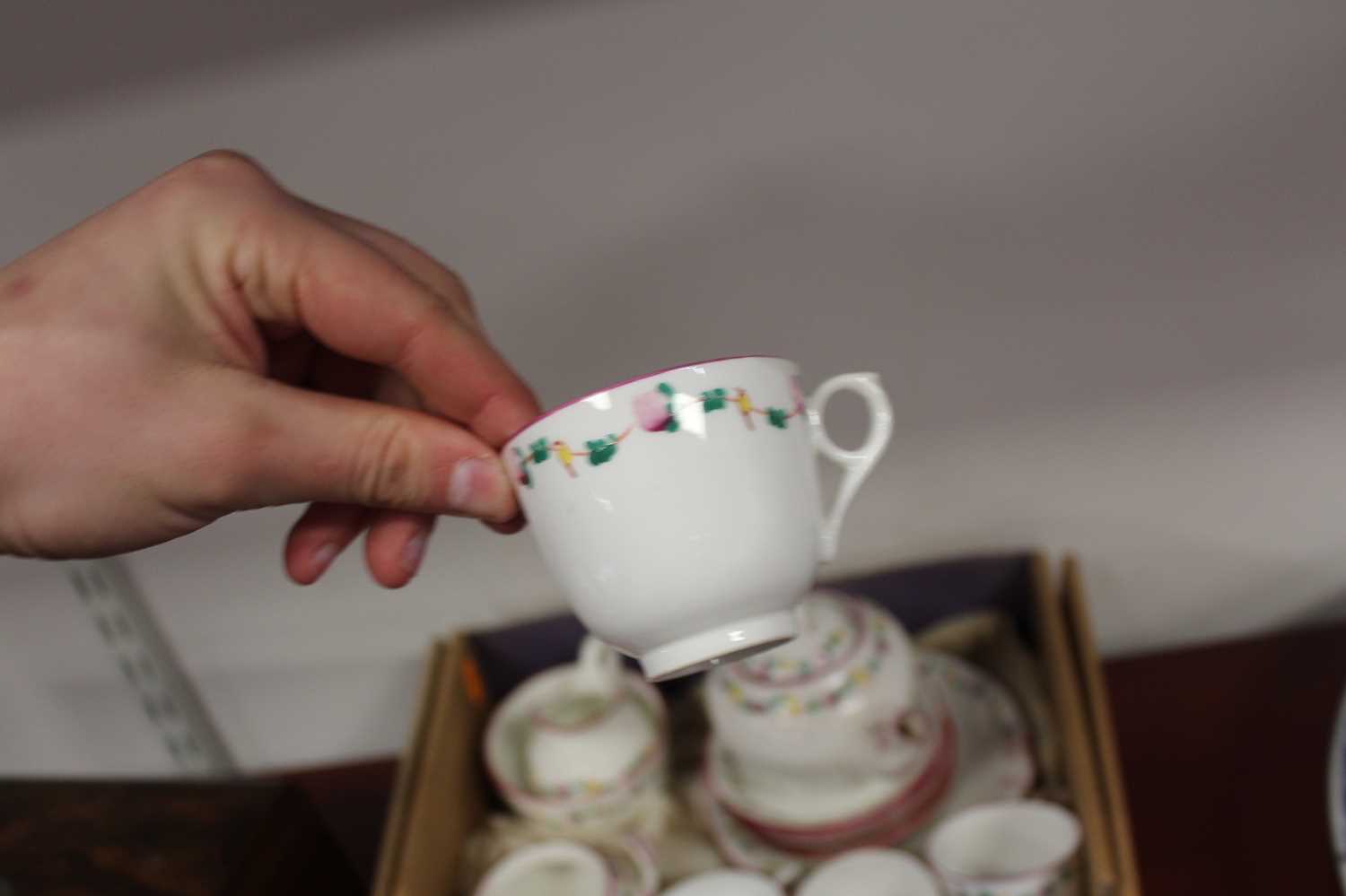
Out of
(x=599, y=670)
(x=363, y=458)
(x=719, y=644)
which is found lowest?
(x=599, y=670)

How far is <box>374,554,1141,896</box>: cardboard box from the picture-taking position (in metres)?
0.64

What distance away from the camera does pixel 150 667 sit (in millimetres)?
1006

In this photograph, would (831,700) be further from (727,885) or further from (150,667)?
(150,667)

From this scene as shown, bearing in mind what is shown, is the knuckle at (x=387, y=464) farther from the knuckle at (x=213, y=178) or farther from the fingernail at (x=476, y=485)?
the knuckle at (x=213, y=178)

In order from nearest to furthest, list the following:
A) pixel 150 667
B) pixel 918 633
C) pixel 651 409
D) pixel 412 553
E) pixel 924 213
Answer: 1. pixel 651 409
2. pixel 412 553
3. pixel 924 213
4. pixel 918 633
5. pixel 150 667

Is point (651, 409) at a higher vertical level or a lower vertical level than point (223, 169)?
lower

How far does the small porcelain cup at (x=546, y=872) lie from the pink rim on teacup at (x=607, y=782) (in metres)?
0.03

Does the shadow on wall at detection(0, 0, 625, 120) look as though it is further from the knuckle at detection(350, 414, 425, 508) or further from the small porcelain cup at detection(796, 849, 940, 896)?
the small porcelain cup at detection(796, 849, 940, 896)

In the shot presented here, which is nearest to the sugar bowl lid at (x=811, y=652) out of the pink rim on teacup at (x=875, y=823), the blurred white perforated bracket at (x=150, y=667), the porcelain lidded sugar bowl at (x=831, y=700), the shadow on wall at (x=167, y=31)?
the porcelain lidded sugar bowl at (x=831, y=700)

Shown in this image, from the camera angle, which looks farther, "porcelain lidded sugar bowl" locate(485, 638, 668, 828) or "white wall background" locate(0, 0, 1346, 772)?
"porcelain lidded sugar bowl" locate(485, 638, 668, 828)

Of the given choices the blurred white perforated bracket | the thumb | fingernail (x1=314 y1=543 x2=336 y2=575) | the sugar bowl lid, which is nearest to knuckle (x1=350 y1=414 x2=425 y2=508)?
the thumb

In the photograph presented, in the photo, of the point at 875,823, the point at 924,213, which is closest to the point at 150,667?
the point at 875,823

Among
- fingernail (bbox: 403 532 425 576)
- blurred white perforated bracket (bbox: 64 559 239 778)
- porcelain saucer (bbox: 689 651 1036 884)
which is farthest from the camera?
blurred white perforated bracket (bbox: 64 559 239 778)

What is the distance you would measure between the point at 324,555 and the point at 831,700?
A: 1.10 feet
